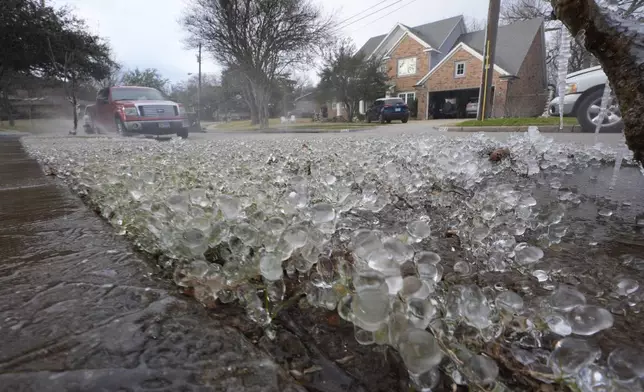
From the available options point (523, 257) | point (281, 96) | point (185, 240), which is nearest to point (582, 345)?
point (523, 257)

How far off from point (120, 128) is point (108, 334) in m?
11.4

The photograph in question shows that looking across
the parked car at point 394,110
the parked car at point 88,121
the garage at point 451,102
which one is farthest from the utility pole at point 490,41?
the garage at point 451,102

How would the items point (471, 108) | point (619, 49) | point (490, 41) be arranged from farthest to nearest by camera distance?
point (471, 108) < point (490, 41) < point (619, 49)

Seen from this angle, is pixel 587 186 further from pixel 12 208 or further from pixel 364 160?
pixel 12 208

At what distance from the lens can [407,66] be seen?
26797 millimetres

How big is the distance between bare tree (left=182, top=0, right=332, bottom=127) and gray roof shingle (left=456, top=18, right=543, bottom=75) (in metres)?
12.1

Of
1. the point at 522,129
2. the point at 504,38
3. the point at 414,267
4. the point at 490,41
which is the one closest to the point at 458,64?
the point at 504,38

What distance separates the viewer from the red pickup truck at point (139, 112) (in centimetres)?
970

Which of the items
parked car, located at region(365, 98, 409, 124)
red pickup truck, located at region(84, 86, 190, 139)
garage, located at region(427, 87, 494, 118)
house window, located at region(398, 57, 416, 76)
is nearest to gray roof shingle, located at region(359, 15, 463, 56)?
house window, located at region(398, 57, 416, 76)

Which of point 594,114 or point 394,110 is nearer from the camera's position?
point 594,114

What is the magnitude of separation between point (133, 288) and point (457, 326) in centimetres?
58

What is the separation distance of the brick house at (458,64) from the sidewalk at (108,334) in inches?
785

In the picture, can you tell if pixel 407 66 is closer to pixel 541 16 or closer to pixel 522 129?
pixel 541 16

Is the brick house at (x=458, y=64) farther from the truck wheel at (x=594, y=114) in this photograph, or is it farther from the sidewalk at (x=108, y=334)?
the sidewalk at (x=108, y=334)
